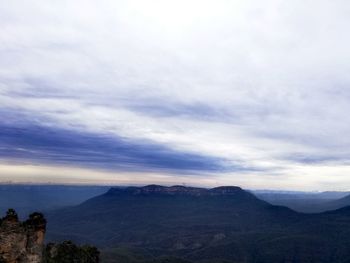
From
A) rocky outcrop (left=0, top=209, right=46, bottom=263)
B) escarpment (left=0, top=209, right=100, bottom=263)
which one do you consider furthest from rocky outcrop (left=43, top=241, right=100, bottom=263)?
rocky outcrop (left=0, top=209, right=46, bottom=263)

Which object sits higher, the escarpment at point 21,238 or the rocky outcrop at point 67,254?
the escarpment at point 21,238

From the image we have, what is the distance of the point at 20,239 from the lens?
81000mm

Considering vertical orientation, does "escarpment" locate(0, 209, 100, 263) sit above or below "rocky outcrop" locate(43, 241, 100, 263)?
above

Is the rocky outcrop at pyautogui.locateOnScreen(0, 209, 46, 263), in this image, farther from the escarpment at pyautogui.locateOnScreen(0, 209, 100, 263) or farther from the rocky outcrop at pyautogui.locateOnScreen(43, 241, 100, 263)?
the rocky outcrop at pyautogui.locateOnScreen(43, 241, 100, 263)

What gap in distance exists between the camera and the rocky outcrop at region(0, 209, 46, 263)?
78812 millimetres

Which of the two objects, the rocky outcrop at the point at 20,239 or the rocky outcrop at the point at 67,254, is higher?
the rocky outcrop at the point at 20,239

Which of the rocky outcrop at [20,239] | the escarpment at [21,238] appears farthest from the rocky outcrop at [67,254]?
the rocky outcrop at [20,239]

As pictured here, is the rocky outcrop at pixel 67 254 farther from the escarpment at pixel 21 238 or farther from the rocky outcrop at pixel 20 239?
the rocky outcrop at pixel 20 239

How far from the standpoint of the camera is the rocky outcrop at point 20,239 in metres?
78.8

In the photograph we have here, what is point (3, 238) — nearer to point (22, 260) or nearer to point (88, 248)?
point (22, 260)

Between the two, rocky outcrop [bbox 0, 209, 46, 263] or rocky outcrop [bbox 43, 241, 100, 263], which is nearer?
rocky outcrop [bbox 0, 209, 46, 263]

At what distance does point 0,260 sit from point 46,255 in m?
43.0

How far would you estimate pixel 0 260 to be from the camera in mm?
77062

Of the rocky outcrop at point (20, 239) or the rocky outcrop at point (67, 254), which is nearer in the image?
the rocky outcrop at point (20, 239)
